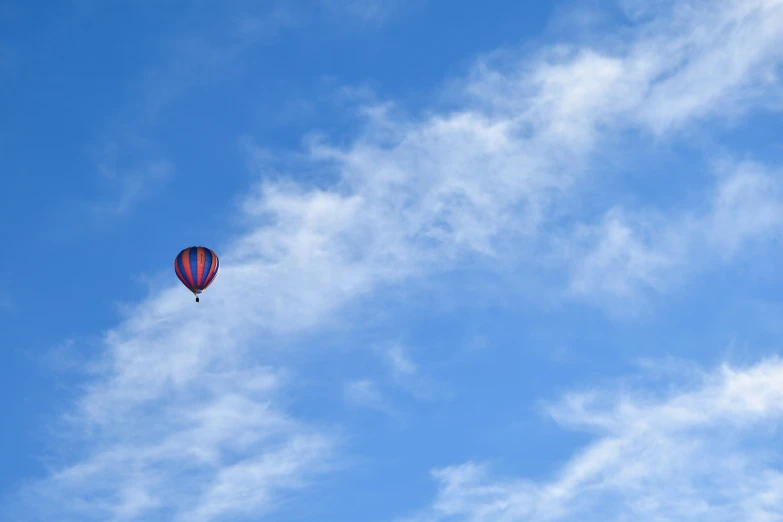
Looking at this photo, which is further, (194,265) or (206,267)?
(206,267)

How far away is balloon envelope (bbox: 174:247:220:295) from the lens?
152875 mm

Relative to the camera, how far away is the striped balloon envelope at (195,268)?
152875 mm

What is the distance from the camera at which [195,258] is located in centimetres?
15325

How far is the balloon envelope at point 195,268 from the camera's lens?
153 metres

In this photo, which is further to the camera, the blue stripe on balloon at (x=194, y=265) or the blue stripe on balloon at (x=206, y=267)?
the blue stripe on balloon at (x=206, y=267)

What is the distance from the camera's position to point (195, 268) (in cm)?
15288

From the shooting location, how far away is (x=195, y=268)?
153 meters

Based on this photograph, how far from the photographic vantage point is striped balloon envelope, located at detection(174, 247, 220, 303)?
15288cm

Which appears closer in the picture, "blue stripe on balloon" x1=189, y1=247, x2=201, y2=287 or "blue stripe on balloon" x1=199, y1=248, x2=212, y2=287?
"blue stripe on balloon" x1=189, y1=247, x2=201, y2=287
